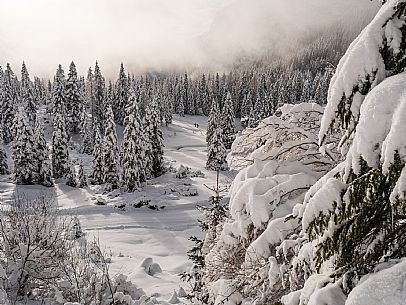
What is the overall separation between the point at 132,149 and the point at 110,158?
12.2ft

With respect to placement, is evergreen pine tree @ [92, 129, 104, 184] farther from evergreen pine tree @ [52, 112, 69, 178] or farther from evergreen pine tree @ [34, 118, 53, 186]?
evergreen pine tree @ [34, 118, 53, 186]

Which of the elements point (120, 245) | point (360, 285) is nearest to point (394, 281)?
point (360, 285)

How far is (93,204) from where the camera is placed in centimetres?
3903

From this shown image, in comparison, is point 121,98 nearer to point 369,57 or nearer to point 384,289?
point 369,57

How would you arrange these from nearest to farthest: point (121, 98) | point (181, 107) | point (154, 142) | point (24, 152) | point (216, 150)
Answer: point (24, 152)
point (154, 142)
point (216, 150)
point (121, 98)
point (181, 107)

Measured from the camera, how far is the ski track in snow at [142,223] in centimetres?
2006

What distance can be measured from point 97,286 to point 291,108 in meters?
9.15

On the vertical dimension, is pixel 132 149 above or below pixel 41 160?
above

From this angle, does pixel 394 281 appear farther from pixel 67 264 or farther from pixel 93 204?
pixel 93 204

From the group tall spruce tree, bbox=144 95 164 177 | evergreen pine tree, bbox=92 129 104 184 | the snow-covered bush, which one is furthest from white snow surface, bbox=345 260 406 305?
evergreen pine tree, bbox=92 129 104 184

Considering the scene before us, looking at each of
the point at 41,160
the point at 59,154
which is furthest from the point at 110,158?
the point at 59,154

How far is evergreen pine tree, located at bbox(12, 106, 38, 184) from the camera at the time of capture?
1844 inches

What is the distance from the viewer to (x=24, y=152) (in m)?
47.1

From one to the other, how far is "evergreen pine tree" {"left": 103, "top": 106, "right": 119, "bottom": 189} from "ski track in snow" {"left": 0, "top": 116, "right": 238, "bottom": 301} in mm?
1778
